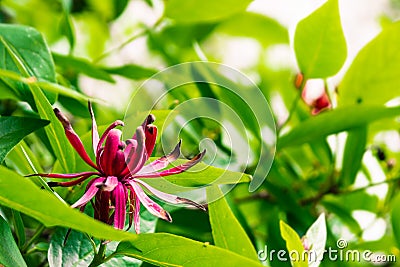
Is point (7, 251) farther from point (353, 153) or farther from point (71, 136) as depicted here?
point (353, 153)

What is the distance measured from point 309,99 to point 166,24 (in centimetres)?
34

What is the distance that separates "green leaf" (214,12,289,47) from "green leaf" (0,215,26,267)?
3.37 ft

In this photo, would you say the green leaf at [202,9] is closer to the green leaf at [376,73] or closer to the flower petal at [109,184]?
the green leaf at [376,73]

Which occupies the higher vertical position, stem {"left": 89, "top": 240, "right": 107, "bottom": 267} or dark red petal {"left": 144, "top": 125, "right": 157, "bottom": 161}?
dark red petal {"left": 144, "top": 125, "right": 157, "bottom": 161}

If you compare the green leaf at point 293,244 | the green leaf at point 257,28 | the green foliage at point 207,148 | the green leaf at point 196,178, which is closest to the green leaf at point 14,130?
the green foliage at point 207,148

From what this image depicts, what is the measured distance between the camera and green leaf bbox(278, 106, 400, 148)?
0.83 meters

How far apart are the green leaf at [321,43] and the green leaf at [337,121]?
0.06 m

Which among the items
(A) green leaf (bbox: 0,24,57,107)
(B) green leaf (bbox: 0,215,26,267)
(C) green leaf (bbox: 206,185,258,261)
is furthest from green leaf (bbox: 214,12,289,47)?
(B) green leaf (bbox: 0,215,26,267)

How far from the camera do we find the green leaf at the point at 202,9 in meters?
0.88

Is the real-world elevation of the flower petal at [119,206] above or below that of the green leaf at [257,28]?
below

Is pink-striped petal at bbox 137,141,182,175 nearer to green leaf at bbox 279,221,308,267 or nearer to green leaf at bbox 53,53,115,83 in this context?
green leaf at bbox 279,221,308,267

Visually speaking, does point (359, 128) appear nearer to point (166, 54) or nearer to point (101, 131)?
point (166, 54)

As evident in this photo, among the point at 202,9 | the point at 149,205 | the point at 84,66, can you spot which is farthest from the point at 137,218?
the point at 202,9

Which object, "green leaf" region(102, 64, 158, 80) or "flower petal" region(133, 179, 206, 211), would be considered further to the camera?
"green leaf" region(102, 64, 158, 80)
